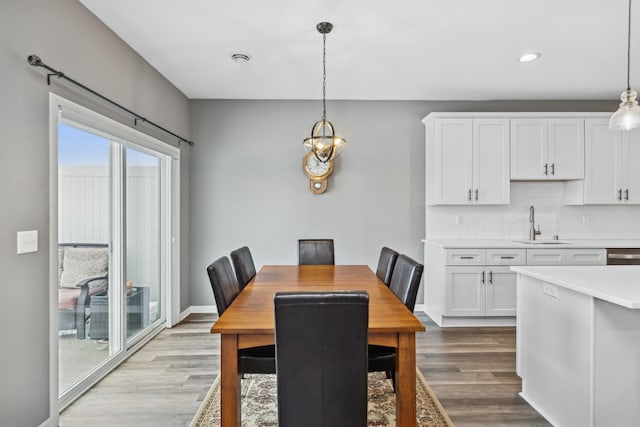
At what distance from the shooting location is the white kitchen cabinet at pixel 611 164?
13.0 ft

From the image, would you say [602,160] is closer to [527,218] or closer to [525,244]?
[527,218]

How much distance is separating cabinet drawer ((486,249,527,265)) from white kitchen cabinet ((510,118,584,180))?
3.13 feet

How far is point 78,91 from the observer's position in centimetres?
224

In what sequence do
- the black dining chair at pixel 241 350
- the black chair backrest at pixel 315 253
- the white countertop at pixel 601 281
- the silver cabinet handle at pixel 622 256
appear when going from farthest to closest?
the silver cabinet handle at pixel 622 256, the black chair backrest at pixel 315 253, the black dining chair at pixel 241 350, the white countertop at pixel 601 281

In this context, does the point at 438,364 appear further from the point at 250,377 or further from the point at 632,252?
the point at 632,252

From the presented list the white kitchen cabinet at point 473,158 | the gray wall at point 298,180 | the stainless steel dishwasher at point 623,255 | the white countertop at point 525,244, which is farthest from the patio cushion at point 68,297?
the stainless steel dishwasher at point 623,255

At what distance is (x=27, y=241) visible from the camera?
1835mm

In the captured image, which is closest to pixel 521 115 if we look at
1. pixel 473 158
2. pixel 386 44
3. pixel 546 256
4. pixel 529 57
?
pixel 473 158

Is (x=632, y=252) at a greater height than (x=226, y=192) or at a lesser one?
lesser

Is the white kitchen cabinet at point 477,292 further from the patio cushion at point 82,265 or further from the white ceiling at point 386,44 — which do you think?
the patio cushion at point 82,265

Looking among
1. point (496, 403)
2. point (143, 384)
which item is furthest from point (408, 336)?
point (143, 384)

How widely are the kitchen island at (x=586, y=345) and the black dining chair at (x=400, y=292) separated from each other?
0.74 m

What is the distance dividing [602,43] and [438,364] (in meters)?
2.95

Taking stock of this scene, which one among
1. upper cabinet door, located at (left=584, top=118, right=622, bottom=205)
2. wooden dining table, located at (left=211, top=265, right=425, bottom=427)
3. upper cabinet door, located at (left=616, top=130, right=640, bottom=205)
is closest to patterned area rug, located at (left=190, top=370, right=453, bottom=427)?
wooden dining table, located at (left=211, top=265, right=425, bottom=427)
